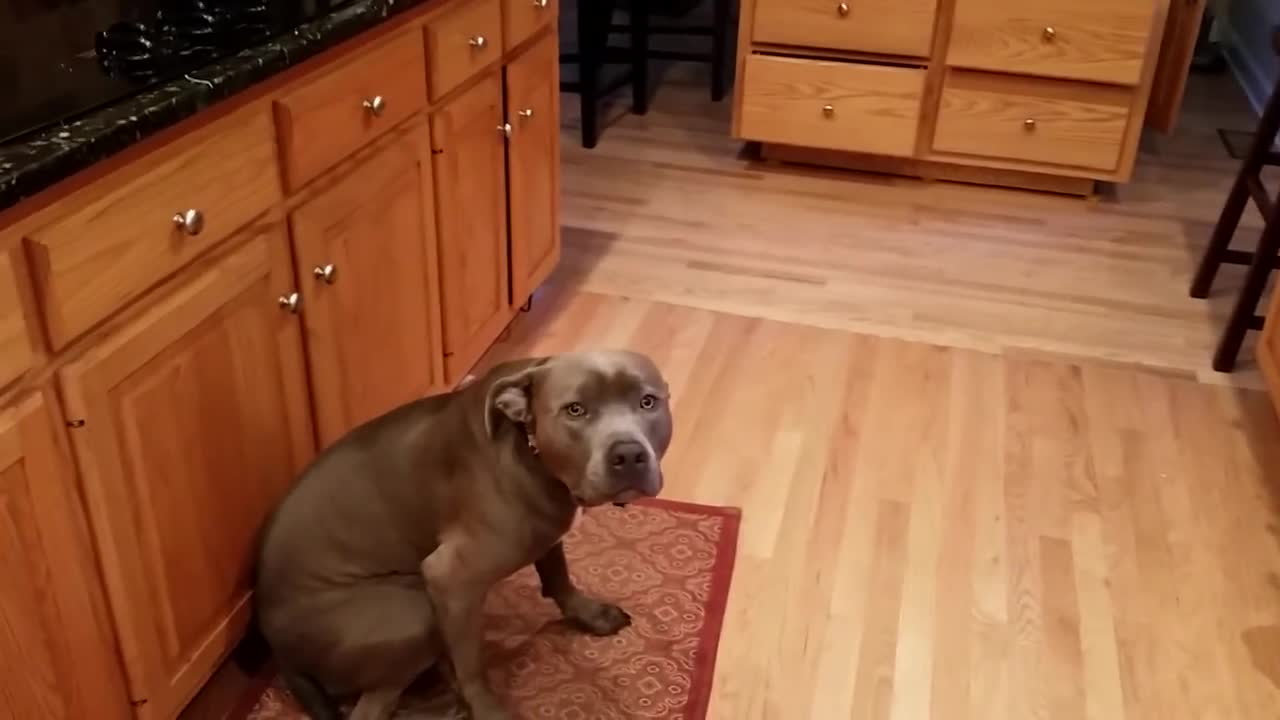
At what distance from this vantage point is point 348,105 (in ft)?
5.71

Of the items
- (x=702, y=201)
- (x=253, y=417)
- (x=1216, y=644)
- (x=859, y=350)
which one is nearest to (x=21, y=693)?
(x=253, y=417)

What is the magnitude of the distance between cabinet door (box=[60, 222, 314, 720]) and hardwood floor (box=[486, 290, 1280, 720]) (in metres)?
0.75

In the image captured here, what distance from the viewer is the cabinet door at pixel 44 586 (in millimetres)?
1202

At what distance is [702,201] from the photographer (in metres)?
3.54

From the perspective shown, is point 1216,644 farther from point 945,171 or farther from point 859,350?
point 945,171

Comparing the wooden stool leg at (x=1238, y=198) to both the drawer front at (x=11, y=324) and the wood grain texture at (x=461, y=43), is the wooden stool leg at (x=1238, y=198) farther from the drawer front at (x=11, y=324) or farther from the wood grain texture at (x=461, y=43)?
the drawer front at (x=11, y=324)

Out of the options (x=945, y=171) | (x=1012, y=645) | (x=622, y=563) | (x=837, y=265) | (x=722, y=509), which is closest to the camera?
(x=1012, y=645)

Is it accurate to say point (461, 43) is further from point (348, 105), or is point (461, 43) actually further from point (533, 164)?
point (533, 164)

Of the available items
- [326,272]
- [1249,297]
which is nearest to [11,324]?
[326,272]

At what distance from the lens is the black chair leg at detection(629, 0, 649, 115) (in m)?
3.94

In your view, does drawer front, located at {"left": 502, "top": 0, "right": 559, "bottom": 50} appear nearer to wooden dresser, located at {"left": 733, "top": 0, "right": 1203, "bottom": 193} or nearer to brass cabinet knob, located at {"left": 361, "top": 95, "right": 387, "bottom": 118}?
brass cabinet knob, located at {"left": 361, "top": 95, "right": 387, "bottom": 118}

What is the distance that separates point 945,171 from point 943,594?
6.65 feet

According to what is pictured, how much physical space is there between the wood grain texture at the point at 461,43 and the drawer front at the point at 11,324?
3.15 ft

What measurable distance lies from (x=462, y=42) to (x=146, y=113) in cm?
89
